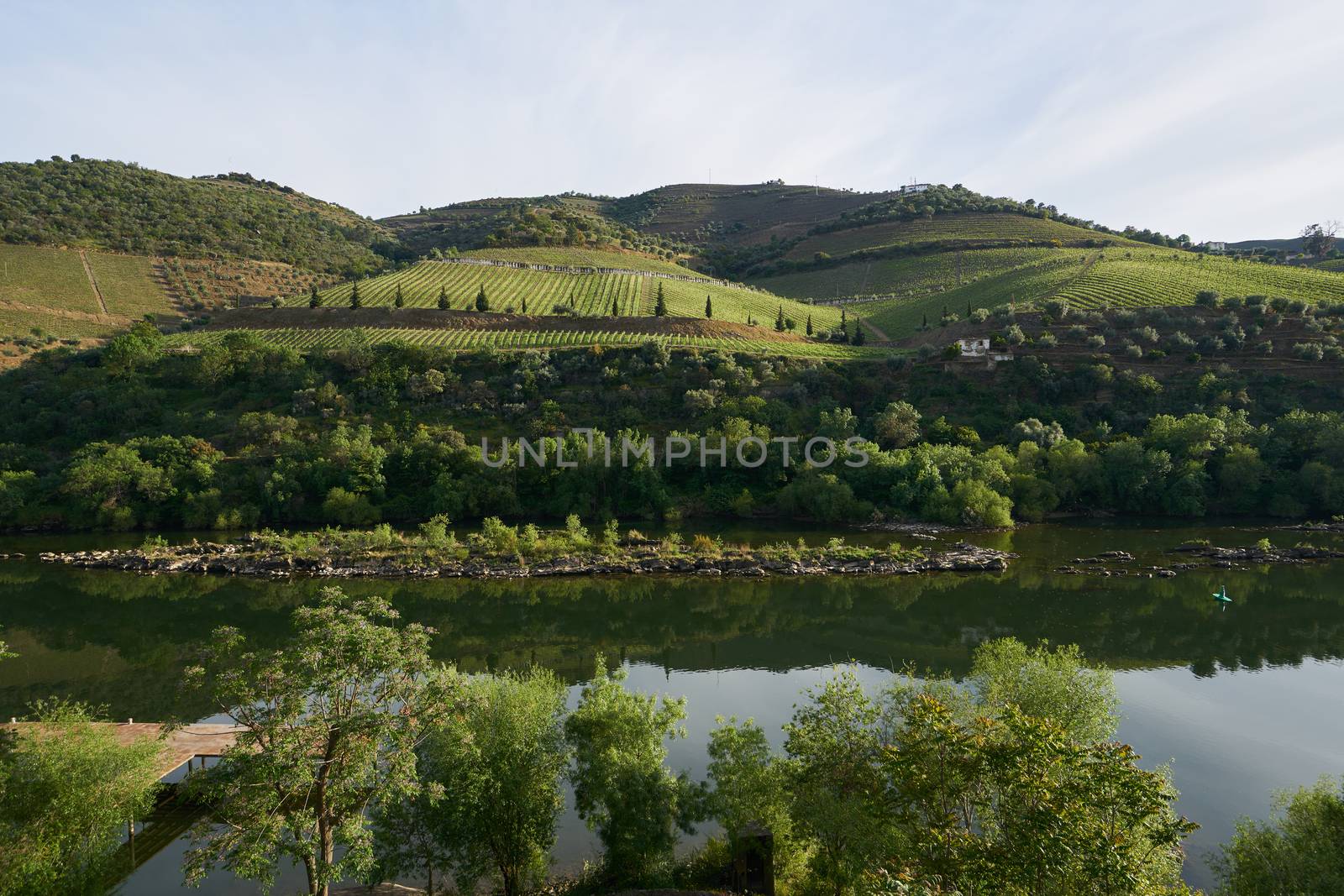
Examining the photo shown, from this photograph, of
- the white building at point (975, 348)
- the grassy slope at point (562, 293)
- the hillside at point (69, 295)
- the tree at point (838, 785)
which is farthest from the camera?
the grassy slope at point (562, 293)

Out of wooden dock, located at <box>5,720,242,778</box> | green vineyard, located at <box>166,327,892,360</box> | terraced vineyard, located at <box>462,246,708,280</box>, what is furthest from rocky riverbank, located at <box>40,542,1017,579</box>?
terraced vineyard, located at <box>462,246,708,280</box>

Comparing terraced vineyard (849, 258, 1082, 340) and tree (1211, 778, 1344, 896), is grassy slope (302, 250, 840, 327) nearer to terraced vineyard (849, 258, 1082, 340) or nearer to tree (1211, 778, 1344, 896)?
terraced vineyard (849, 258, 1082, 340)

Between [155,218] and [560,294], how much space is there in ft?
207

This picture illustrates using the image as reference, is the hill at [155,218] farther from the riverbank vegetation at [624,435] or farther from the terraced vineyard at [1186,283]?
the terraced vineyard at [1186,283]

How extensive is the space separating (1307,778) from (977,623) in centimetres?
1289

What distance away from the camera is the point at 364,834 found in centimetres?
1088

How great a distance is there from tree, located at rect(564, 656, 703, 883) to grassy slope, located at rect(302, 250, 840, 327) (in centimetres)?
6458

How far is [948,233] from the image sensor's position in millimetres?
119562

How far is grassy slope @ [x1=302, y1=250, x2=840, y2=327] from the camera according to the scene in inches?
3196

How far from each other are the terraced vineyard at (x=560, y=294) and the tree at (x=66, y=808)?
65698 mm

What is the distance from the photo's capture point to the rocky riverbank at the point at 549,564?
38656mm

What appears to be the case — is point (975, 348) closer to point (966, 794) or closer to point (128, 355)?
point (966, 794)

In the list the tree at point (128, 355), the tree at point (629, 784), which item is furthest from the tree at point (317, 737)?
the tree at point (128, 355)

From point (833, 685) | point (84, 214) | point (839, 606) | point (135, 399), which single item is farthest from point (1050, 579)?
point (84, 214)
